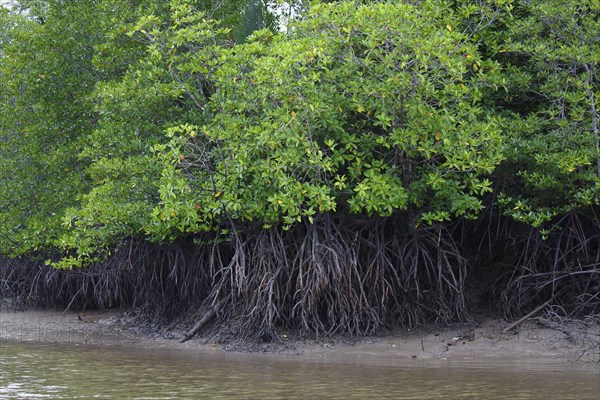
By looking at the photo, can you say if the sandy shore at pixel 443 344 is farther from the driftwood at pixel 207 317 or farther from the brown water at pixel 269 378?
the brown water at pixel 269 378

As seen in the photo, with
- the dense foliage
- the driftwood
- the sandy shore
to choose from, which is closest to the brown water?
the sandy shore

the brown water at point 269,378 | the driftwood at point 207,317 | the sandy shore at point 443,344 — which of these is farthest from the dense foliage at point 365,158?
the brown water at point 269,378

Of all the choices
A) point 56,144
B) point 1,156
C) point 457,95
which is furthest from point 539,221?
point 1,156

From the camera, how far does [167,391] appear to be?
7.19 metres

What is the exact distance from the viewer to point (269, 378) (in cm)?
789

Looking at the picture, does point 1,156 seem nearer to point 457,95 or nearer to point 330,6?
point 330,6

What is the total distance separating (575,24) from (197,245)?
17.1 ft

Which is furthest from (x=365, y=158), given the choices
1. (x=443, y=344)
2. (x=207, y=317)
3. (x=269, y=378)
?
(x=269, y=378)

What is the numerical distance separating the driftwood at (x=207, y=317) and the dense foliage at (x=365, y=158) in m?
0.17

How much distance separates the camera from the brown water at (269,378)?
698 cm

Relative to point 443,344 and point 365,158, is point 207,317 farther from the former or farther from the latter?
point 443,344

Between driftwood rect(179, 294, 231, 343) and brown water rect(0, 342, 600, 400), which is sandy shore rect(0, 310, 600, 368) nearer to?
driftwood rect(179, 294, 231, 343)

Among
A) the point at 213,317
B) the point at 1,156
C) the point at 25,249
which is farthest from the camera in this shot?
the point at 1,156

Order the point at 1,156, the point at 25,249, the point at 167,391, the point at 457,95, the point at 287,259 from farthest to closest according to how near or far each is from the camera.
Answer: the point at 1,156
the point at 25,249
the point at 287,259
the point at 457,95
the point at 167,391
